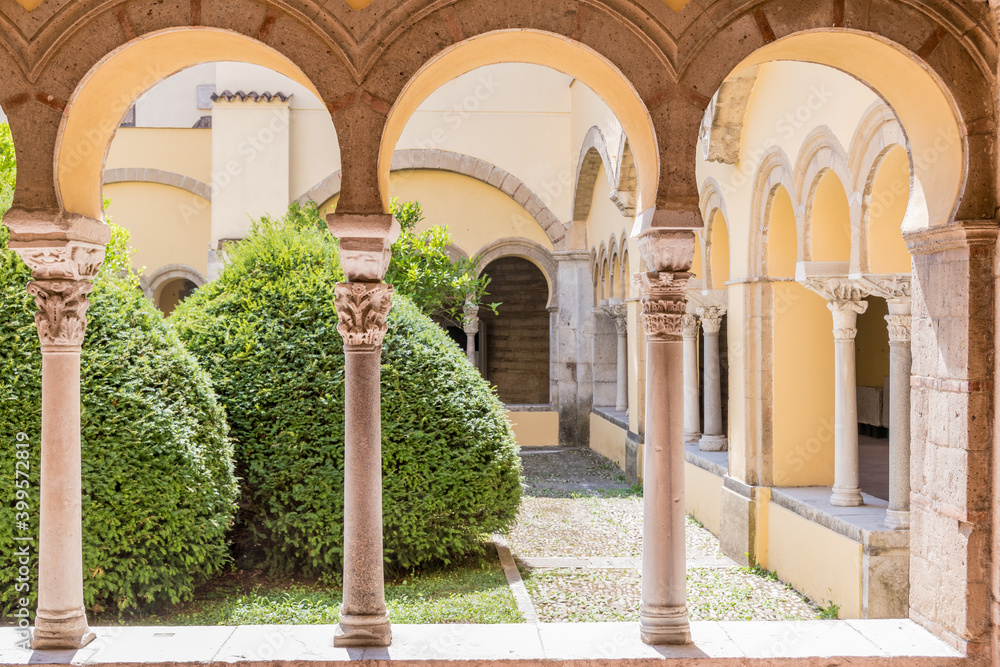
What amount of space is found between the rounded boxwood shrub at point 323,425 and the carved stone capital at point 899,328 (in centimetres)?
273

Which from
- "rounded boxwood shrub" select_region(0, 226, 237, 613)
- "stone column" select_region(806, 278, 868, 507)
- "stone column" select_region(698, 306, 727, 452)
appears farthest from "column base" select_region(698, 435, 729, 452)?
"rounded boxwood shrub" select_region(0, 226, 237, 613)

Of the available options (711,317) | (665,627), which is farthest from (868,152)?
(665,627)

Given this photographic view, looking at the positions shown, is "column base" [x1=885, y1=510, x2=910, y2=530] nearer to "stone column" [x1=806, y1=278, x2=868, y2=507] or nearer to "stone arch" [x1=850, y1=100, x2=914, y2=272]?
"stone column" [x1=806, y1=278, x2=868, y2=507]

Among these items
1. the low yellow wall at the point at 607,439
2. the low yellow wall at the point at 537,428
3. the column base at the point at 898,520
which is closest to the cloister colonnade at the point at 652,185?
the column base at the point at 898,520

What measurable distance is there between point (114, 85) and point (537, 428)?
1104 centimetres

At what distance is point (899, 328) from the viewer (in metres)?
5.57

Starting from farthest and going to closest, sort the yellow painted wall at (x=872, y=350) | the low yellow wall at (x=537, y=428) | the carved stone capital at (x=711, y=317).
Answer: the low yellow wall at (x=537, y=428)
the yellow painted wall at (x=872, y=350)
the carved stone capital at (x=711, y=317)

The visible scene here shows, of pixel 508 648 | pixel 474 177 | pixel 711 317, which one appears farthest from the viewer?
pixel 474 177

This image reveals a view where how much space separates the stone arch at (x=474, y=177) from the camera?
13.9 m

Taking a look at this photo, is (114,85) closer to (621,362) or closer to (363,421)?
(363,421)

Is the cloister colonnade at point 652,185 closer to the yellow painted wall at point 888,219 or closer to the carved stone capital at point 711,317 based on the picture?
the yellow painted wall at point 888,219

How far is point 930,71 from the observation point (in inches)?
142

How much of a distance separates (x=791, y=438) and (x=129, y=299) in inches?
200

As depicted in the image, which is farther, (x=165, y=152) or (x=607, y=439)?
(x=165, y=152)
